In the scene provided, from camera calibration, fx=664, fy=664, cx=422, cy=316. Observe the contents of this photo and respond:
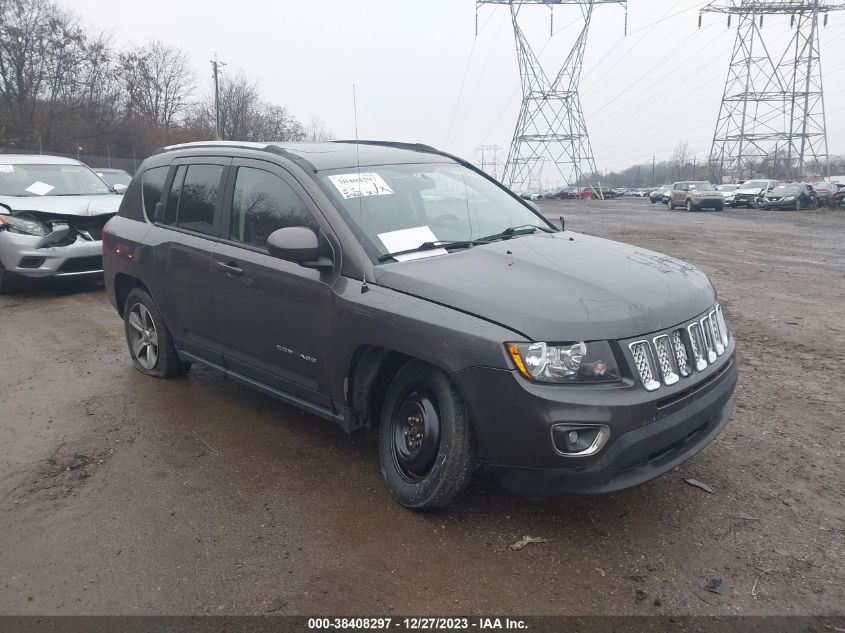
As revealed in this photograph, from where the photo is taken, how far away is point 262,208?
4172 millimetres

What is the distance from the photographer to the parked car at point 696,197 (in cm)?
3672

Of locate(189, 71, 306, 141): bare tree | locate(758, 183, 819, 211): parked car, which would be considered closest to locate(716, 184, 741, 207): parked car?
locate(758, 183, 819, 211): parked car

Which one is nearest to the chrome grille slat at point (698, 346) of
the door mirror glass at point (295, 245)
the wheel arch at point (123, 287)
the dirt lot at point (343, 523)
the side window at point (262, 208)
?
the dirt lot at point (343, 523)

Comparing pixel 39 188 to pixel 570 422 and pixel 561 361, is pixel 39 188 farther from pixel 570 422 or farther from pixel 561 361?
pixel 570 422

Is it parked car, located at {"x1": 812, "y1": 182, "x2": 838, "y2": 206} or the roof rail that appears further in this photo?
parked car, located at {"x1": 812, "y1": 182, "x2": 838, "y2": 206}

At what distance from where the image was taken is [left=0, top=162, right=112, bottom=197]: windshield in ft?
31.2

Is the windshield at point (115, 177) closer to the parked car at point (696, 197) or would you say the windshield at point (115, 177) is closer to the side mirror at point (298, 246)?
the side mirror at point (298, 246)

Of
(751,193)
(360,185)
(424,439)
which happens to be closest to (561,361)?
(424,439)

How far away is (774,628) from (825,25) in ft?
219

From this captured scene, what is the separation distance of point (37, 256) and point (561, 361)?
807 cm

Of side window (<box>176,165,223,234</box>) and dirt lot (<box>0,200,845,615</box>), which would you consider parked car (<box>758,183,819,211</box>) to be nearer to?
dirt lot (<box>0,200,845,615</box>)

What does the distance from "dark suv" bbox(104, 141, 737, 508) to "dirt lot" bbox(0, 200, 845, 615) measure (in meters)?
0.36

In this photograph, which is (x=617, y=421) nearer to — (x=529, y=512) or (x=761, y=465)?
(x=529, y=512)

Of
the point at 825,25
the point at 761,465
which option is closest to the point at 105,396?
the point at 761,465
